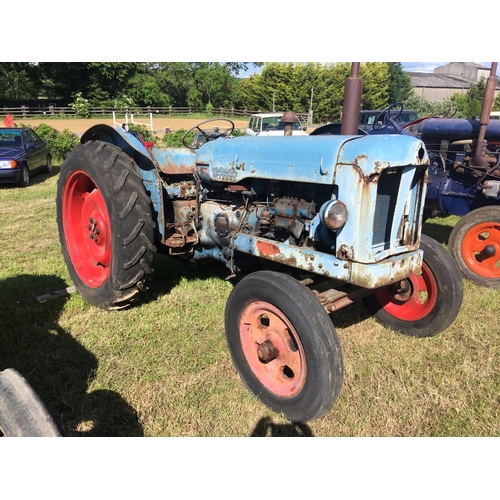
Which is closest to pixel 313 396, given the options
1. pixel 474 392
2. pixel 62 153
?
pixel 474 392

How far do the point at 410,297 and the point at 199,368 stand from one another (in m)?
1.63

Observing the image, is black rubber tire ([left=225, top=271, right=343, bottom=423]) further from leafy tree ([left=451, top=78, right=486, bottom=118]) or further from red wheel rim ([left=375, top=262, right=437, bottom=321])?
leafy tree ([left=451, top=78, right=486, bottom=118])

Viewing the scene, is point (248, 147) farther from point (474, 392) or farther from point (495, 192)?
point (495, 192)

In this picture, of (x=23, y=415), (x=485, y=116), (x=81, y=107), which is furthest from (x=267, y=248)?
(x=81, y=107)

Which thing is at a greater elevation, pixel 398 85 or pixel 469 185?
pixel 398 85

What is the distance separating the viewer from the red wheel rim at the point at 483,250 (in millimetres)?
4289

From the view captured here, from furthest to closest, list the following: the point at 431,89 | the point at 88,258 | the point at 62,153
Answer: the point at 431,89 < the point at 62,153 < the point at 88,258

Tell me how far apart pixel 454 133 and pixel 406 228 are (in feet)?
12.1

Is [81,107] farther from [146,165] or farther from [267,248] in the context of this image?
[267,248]

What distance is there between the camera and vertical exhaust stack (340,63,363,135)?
3.14 meters

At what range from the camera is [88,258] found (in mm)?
3803

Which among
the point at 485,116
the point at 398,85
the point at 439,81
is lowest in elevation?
the point at 485,116

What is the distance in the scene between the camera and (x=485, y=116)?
4492 mm

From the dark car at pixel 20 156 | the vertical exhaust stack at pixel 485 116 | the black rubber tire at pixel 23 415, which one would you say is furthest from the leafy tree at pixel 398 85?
the black rubber tire at pixel 23 415
